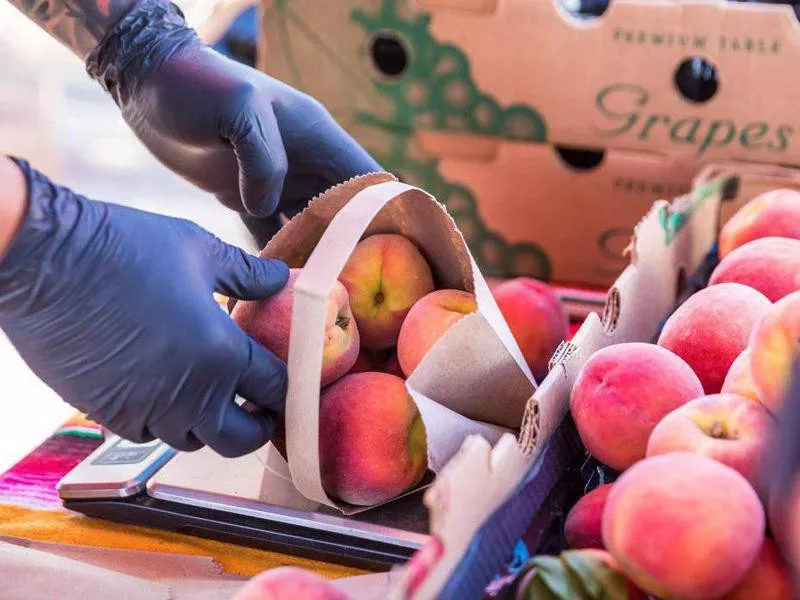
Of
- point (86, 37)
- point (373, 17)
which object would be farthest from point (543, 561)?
point (373, 17)

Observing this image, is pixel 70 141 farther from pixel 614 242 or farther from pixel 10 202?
pixel 10 202

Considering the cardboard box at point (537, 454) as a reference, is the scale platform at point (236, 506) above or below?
below

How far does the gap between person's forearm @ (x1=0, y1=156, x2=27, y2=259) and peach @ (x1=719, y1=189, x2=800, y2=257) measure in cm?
79

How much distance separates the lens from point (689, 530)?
536 millimetres

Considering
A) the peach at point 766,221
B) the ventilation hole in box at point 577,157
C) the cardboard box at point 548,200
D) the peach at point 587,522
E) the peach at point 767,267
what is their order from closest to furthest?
the peach at point 587,522 < the peach at point 767,267 < the peach at point 766,221 < the cardboard box at point 548,200 < the ventilation hole in box at point 577,157

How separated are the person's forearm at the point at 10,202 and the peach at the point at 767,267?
2.22ft

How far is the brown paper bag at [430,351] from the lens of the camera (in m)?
0.71

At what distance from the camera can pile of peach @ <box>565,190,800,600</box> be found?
54 cm

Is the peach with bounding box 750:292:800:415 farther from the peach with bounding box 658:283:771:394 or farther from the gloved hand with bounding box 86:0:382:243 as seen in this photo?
the gloved hand with bounding box 86:0:382:243

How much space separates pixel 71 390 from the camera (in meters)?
0.75

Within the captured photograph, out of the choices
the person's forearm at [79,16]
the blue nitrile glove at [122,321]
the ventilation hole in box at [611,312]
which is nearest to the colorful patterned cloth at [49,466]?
the blue nitrile glove at [122,321]

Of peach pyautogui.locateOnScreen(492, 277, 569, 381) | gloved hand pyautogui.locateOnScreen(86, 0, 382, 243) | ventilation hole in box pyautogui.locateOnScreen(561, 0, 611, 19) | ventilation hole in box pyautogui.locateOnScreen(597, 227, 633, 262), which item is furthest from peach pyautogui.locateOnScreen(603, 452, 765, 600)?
ventilation hole in box pyautogui.locateOnScreen(561, 0, 611, 19)

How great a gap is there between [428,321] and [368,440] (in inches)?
4.7

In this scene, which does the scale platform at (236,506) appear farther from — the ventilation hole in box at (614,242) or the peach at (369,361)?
the ventilation hole in box at (614,242)
